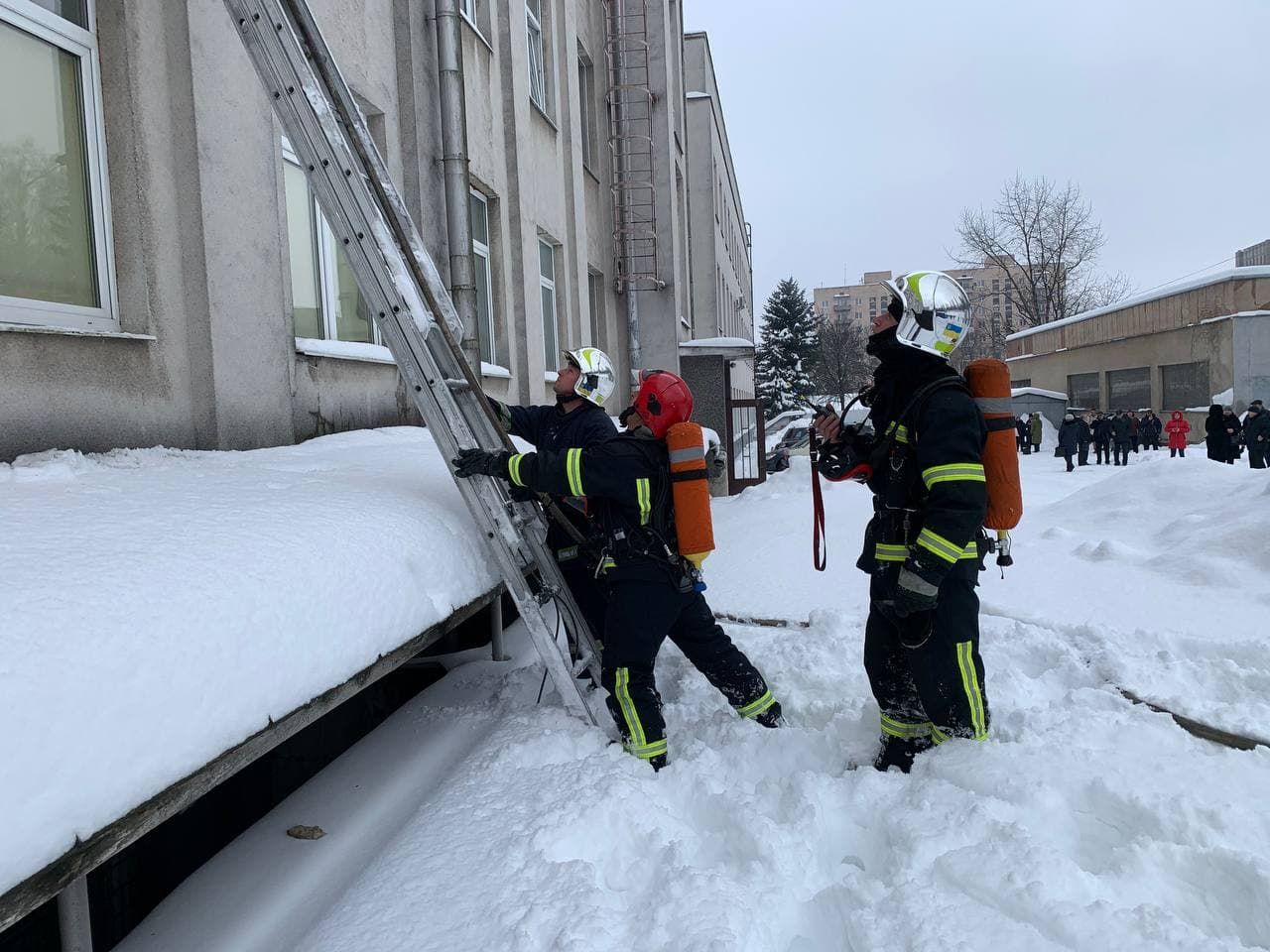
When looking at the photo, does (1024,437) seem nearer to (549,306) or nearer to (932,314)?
(549,306)

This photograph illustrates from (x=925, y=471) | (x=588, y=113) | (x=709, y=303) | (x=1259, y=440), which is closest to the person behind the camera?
(x=925, y=471)

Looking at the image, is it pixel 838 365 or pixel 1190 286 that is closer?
pixel 1190 286

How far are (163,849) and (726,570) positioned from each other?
15.7 feet

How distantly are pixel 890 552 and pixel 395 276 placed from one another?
2.34 metres

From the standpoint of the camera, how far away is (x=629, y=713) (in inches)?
133

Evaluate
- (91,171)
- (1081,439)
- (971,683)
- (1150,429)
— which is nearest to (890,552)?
(971,683)

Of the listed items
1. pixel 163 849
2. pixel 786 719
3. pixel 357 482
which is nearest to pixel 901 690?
Result: pixel 786 719

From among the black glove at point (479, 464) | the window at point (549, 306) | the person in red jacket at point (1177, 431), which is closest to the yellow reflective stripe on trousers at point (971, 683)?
the black glove at point (479, 464)

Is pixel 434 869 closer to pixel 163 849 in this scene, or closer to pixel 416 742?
pixel 416 742

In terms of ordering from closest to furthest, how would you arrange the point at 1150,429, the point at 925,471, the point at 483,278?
the point at 925,471 → the point at 483,278 → the point at 1150,429

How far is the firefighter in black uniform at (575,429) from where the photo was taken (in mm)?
4461

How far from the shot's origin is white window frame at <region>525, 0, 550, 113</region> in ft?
31.7

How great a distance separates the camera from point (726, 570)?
736cm

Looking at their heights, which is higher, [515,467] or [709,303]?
[709,303]
